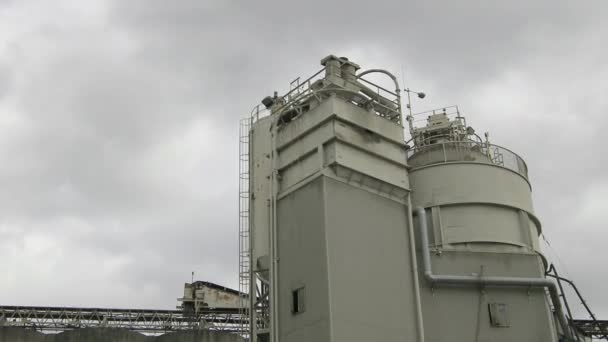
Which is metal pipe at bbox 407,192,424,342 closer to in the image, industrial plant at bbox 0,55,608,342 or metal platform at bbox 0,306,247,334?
industrial plant at bbox 0,55,608,342

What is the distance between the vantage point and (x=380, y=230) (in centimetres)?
2295

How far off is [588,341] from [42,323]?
1350 inches

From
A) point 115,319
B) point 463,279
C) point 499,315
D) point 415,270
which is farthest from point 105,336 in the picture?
point 499,315

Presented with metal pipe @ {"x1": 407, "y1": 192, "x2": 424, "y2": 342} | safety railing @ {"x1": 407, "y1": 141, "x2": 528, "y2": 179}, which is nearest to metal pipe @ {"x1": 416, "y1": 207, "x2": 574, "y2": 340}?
metal pipe @ {"x1": 407, "y1": 192, "x2": 424, "y2": 342}

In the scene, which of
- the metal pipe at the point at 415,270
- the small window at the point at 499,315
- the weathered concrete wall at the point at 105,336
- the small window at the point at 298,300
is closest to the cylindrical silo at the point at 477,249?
the small window at the point at 499,315

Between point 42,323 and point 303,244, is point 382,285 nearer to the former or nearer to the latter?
point 303,244

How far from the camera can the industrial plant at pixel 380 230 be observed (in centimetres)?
2166

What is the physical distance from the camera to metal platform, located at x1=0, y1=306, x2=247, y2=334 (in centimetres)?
4894

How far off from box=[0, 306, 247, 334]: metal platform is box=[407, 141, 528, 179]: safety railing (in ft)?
82.6

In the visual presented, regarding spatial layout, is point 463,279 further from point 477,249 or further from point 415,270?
point 415,270

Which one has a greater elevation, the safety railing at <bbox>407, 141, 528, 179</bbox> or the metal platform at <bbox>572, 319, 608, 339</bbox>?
the safety railing at <bbox>407, 141, 528, 179</bbox>

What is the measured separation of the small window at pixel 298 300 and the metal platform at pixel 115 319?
1098 inches

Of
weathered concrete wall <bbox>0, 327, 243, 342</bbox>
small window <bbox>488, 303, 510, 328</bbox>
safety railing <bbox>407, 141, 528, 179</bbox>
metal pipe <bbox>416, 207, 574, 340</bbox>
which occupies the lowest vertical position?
small window <bbox>488, 303, 510, 328</bbox>

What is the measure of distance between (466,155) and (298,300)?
9558 millimetres
